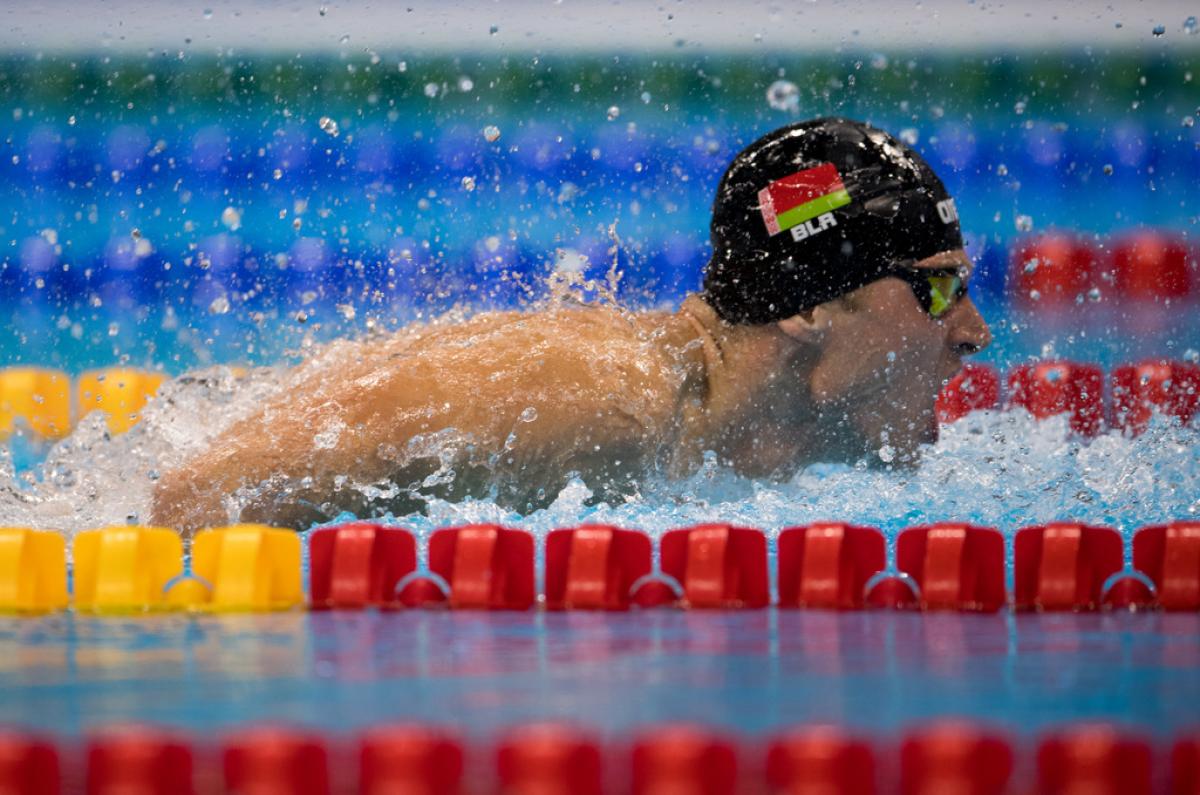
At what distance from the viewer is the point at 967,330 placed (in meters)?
3.72

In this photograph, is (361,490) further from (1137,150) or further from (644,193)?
(1137,150)

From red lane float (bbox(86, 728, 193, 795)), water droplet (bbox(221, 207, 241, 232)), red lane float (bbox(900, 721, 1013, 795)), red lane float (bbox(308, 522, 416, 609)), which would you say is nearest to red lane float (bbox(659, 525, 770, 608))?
red lane float (bbox(308, 522, 416, 609))

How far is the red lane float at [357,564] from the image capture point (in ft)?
10.3

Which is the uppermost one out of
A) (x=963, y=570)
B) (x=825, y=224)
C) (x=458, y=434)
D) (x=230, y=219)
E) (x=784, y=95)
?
(x=784, y=95)

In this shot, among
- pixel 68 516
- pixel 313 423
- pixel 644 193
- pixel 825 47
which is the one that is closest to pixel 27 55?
pixel 644 193

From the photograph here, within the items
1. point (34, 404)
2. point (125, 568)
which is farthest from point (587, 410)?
point (34, 404)

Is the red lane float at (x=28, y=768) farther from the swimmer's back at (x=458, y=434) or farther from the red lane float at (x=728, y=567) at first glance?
the swimmer's back at (x=458, y=434)

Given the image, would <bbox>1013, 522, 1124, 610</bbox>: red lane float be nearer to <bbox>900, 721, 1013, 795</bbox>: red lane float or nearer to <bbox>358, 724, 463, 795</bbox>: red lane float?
<bbox>900, 721, 1013, 795</bbox>: red lane float

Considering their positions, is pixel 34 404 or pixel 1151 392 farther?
pixel 34 404

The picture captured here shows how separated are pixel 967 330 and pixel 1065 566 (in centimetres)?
81

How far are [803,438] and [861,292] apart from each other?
1.30 ft

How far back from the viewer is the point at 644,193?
8.76 metres

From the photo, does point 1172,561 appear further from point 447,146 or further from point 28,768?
point 447,146

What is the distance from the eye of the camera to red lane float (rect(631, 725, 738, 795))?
62.4 inches
